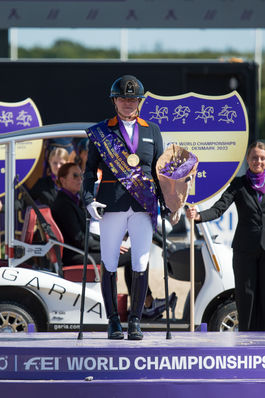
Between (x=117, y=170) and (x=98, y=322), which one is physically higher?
(x=117, y=170)

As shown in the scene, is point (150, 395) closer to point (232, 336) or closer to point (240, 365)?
point (240, 365)

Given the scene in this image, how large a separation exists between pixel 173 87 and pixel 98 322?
344 inches

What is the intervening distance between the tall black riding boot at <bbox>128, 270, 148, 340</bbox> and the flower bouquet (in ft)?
1.51

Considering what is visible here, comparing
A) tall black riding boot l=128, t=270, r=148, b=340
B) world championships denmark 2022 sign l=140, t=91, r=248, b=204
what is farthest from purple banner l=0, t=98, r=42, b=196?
tall black riding boot l=128, t=270, r=148, b=340

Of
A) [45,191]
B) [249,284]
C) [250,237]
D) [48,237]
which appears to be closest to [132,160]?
[250,237]

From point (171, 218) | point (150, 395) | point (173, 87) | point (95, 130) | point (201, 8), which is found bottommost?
point (150, 395)

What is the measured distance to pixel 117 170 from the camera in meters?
7.06

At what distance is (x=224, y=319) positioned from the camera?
9.15m

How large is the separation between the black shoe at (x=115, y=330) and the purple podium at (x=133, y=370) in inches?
16.2

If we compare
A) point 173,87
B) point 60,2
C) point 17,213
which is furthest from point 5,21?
point 17,213

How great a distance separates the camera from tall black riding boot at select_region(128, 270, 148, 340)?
282 inches

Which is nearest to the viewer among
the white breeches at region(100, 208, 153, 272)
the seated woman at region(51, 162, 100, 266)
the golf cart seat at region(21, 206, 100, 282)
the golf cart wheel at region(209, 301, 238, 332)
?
the white breeches at region(100, 208, 153, 272)

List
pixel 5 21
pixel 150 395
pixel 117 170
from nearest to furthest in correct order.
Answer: pixel 150 395
pixel 117 170
pixel 5 21

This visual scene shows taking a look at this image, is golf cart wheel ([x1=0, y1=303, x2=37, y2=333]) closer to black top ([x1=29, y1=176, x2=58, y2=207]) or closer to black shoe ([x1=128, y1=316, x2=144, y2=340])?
black shoe ([x1=128, y1=316, x2=144, y2=340])
